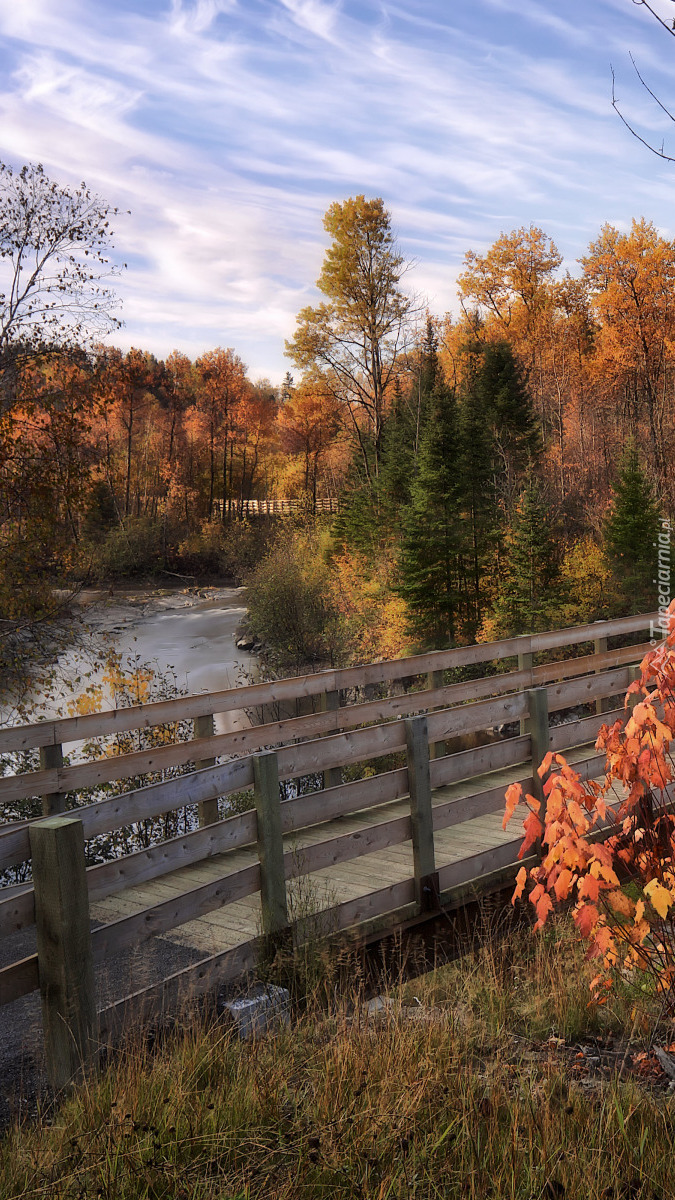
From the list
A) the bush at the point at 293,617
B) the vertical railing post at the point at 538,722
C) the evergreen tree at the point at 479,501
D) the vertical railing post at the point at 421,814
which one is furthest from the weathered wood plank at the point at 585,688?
the evergreen tree at the point at 479,501

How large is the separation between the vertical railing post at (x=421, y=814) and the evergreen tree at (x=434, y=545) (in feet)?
63.4

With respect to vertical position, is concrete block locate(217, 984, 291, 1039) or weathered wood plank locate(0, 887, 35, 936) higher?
weathered wood plank locate(0, 887, 35, 936)

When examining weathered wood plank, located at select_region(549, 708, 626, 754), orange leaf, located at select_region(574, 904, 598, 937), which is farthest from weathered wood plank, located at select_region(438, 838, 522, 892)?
orange leaf, located at select_region(574, 904, 598, 937)

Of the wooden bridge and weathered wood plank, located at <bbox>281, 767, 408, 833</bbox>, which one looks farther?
weathered wood plank, located at <bbox>281, 767, 408, 833</bbox>

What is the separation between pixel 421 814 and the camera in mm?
4848

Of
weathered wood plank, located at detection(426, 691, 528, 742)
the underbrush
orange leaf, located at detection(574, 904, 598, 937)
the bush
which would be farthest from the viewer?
the bush

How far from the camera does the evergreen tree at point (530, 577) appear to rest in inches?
881

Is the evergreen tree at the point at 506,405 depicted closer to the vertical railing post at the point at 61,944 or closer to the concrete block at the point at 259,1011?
the concrete block at the point at 259,1011

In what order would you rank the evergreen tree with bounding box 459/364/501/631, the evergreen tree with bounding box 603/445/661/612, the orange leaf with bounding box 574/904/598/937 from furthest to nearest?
the evergreen tree with bounding box 459/364/501/631
the evergreen tree with bounding box 603/445/661/612
the orange leaf with bounding box 574/904/598/937

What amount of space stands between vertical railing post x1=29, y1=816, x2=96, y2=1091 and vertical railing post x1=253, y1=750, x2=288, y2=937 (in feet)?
3.61

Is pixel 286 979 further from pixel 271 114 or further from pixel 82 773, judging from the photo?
pixel 271 114

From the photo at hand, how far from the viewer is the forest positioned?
11.1 m

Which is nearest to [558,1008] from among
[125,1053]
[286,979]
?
[286,979]

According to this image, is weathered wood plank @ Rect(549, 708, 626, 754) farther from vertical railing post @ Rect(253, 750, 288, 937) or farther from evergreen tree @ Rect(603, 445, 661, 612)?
evergreen tree @ Rect(603, 445, 661, 612)
